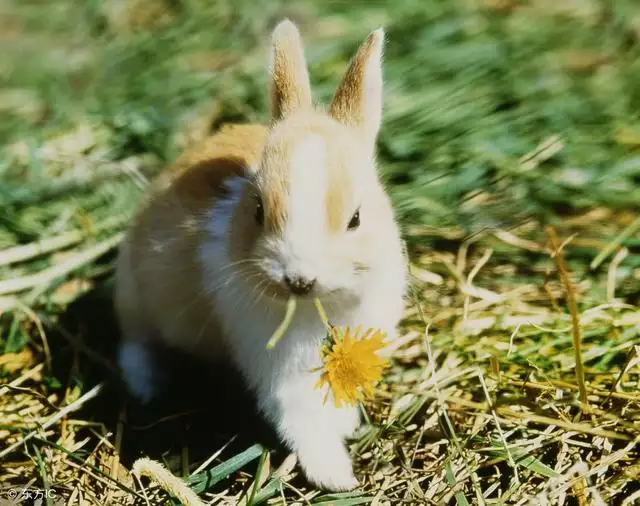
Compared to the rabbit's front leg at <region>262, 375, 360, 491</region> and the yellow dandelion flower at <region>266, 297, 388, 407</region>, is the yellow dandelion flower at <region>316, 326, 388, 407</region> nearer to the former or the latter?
the yellow dandelion flower at <region>266, 297, 388, 407</region>

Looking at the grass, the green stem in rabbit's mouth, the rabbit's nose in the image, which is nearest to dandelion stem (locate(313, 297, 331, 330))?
the green stem in rabbit's mouth

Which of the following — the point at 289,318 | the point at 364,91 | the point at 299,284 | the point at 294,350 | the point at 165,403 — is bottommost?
the point at 165,403

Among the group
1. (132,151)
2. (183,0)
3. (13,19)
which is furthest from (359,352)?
(13,19)

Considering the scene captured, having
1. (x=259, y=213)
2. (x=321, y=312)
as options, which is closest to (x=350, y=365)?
(x=321, y=312)

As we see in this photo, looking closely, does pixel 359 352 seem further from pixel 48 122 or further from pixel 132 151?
pixel 48 122

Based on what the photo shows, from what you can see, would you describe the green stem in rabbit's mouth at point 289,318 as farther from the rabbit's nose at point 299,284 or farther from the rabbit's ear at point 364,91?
the rabbit's ear at point 364,91

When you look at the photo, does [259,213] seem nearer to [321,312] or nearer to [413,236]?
[321,312]
